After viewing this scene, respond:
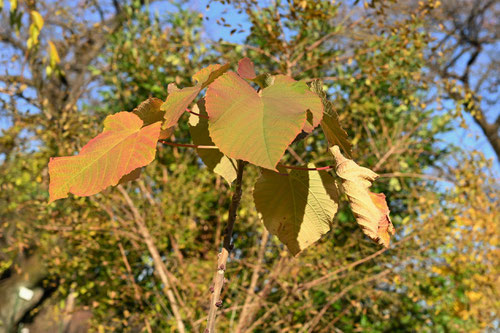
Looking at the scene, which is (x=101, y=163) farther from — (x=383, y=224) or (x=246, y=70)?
(x=383, y=224)

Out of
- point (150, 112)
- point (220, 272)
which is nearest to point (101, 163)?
point (150, 112)

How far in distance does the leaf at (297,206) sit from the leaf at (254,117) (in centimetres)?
16

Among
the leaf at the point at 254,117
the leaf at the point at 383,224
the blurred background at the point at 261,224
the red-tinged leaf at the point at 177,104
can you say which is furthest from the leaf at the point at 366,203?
the blurred background at the point at 261,224

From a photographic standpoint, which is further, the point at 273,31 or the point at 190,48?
the point at 190,48

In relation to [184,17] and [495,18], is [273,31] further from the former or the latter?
[495,18]

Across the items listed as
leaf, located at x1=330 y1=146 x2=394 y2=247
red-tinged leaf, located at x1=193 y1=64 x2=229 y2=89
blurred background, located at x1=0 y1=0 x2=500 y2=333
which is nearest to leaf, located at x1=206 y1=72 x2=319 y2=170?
red-tinged leaf, located at x1=193 y1=64 x2=229 y2=89

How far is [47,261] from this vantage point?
3697 mm

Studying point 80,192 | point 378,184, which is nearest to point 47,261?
point 378,184

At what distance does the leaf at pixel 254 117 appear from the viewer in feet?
1.73

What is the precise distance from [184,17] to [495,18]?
662 centimetres

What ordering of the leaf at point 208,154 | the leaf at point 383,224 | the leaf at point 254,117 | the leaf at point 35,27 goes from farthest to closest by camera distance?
1. the leaf at point 35,27
2. the leaf at point 208,154
3. the leaf at point 383,224
4. the leaf at point 254,117

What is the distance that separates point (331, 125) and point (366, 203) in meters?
0.14

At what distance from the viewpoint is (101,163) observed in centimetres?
62

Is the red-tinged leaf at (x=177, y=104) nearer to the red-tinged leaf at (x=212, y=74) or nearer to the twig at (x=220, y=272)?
the red-tinged leaf at (x=212, y=74)
